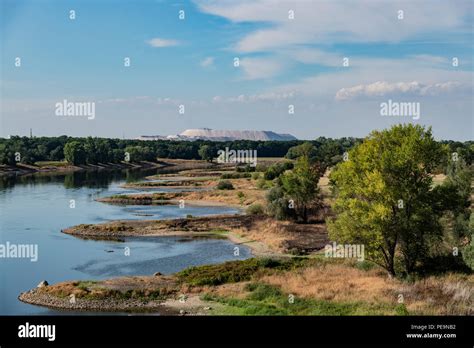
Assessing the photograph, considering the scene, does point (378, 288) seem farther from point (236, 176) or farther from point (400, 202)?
point (236, 176)

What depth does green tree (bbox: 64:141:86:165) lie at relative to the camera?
161 meters

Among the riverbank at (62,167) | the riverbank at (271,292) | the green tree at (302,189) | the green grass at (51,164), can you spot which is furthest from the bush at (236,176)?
the riverbank at (271,292)

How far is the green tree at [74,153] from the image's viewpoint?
6344 inches

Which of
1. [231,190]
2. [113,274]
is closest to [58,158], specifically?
[231,190]

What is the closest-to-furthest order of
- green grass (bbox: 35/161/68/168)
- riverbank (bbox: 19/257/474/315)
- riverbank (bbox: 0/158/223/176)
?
riverbank (bbox: 19/257/474/315)
riverbank (bbox: 0/158/223/176)
green grass (bbox: 35/161/68/168)

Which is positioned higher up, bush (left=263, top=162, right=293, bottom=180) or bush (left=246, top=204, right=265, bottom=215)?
bush (left=263, top=162, right=293, bottom=180)

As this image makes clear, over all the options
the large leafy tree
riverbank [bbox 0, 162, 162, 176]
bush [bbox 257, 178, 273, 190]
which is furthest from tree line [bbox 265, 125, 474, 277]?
riverbank [bbox 0, 162, 162, 176]

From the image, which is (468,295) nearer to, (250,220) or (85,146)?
(250,220)

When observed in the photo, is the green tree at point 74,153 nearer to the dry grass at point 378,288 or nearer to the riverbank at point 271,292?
the riverbank at point 271,292

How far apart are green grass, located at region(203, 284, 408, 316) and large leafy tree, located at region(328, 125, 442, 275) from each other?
21.3 feet

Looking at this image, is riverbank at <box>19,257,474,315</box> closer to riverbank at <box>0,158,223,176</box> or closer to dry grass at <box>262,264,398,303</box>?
dry grass at <box>262,264,398,303</box>

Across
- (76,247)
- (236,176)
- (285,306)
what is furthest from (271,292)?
(236,176)

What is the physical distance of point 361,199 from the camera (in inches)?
1550

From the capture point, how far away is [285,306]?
32.8m
